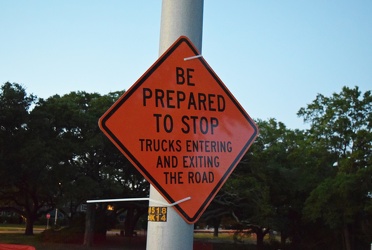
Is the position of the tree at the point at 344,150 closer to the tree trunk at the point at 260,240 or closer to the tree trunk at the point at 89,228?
the tree trunk at the point at 260,240

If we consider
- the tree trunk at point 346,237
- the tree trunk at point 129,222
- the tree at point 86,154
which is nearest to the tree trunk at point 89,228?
the tree at point 86,154

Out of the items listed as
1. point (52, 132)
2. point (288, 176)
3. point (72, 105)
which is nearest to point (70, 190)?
point (52, 132)

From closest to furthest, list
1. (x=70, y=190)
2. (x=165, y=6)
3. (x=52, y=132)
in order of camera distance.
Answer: (x=165, y=6) → (x=70, y=190) → (x=52, y=132)

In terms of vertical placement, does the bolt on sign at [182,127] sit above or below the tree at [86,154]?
below

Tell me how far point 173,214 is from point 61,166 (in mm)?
33165

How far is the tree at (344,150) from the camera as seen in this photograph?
31.9 m

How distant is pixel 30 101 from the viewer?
35.5 m

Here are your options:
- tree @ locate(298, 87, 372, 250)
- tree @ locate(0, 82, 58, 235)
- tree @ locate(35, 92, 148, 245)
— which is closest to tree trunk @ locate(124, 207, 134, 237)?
tree @ locate(35, 92, 148, 245)

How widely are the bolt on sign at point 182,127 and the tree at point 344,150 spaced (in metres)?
29.9

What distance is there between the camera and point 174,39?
2775mm

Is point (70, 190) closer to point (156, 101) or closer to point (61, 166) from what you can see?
point (61, 166)

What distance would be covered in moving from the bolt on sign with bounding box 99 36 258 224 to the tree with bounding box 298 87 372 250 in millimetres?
29903

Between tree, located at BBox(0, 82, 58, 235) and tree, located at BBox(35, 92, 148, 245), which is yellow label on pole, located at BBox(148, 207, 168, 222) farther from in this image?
tree, located at BBox(35, 92, 148, 245)

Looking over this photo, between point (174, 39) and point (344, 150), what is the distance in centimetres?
3287
